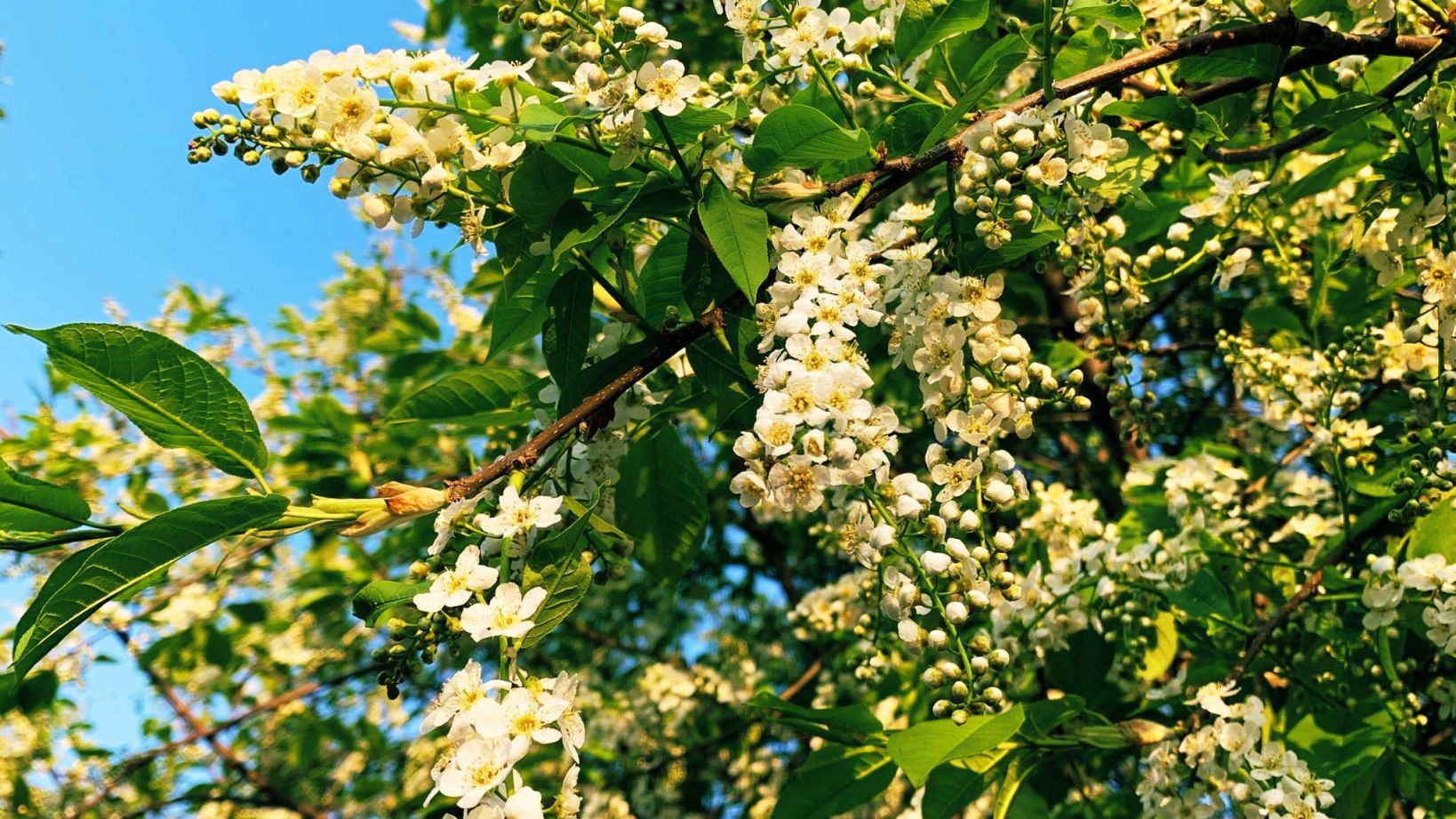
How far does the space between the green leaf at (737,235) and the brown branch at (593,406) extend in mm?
156

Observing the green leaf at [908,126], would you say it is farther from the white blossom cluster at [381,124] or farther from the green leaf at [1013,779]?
the green leaf at [1013,779]

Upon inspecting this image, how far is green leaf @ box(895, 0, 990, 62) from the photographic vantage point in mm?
1627

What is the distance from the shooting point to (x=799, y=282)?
141 centimetres

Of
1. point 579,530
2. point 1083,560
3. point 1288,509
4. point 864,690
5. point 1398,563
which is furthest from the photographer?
point 864,690

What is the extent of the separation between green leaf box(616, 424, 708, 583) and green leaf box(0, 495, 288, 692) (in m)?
0.81

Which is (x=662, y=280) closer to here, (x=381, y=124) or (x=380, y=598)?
(x=381, y=124)

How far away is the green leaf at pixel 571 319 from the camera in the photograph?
1532 mm

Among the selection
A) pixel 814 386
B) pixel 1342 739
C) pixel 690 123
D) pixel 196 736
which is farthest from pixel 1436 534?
pixel 196 736

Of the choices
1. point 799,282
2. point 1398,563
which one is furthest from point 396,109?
point 1398,563

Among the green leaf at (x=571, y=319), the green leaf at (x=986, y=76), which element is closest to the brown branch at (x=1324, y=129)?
the green leaf at (x=986, y=76)

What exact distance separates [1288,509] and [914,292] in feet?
6.12

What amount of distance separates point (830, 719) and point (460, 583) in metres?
0.82

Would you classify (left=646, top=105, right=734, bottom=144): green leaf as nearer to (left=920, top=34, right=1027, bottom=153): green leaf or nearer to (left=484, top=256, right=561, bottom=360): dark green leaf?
(left=920, top=34, right=1027, bottom=153): green leaf

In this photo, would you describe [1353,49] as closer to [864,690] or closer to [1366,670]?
[1366,670]
